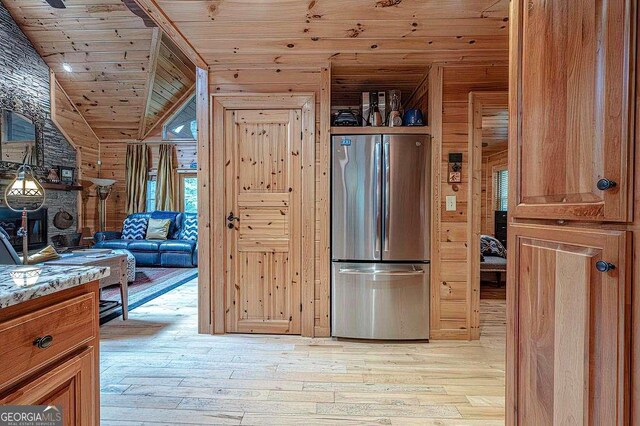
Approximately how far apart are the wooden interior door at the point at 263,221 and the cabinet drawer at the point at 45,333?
5.87 feet

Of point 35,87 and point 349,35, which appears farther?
point 35,87

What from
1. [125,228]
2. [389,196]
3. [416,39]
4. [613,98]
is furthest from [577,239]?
Result: [125,228]

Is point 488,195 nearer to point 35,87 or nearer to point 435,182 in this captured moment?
point 435,182

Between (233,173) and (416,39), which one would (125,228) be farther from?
(416,39)

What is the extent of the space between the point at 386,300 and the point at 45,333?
228cm

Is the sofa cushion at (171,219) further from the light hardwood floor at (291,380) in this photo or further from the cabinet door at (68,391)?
the cabinet door at (68,391)

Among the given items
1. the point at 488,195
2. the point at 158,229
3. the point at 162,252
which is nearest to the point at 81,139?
the point at 158,229

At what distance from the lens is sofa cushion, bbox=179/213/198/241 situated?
6.04 metres

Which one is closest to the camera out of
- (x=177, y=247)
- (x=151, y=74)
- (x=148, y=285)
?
(x=148, y=285)

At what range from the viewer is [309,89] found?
109 inches

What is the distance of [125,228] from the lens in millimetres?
A: 6164

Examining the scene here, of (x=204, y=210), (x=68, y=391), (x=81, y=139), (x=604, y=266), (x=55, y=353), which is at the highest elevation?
(x=81, y=139)

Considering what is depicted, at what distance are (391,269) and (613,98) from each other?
2.05 metres

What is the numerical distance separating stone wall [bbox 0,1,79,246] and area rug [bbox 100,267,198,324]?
6.92 ft
